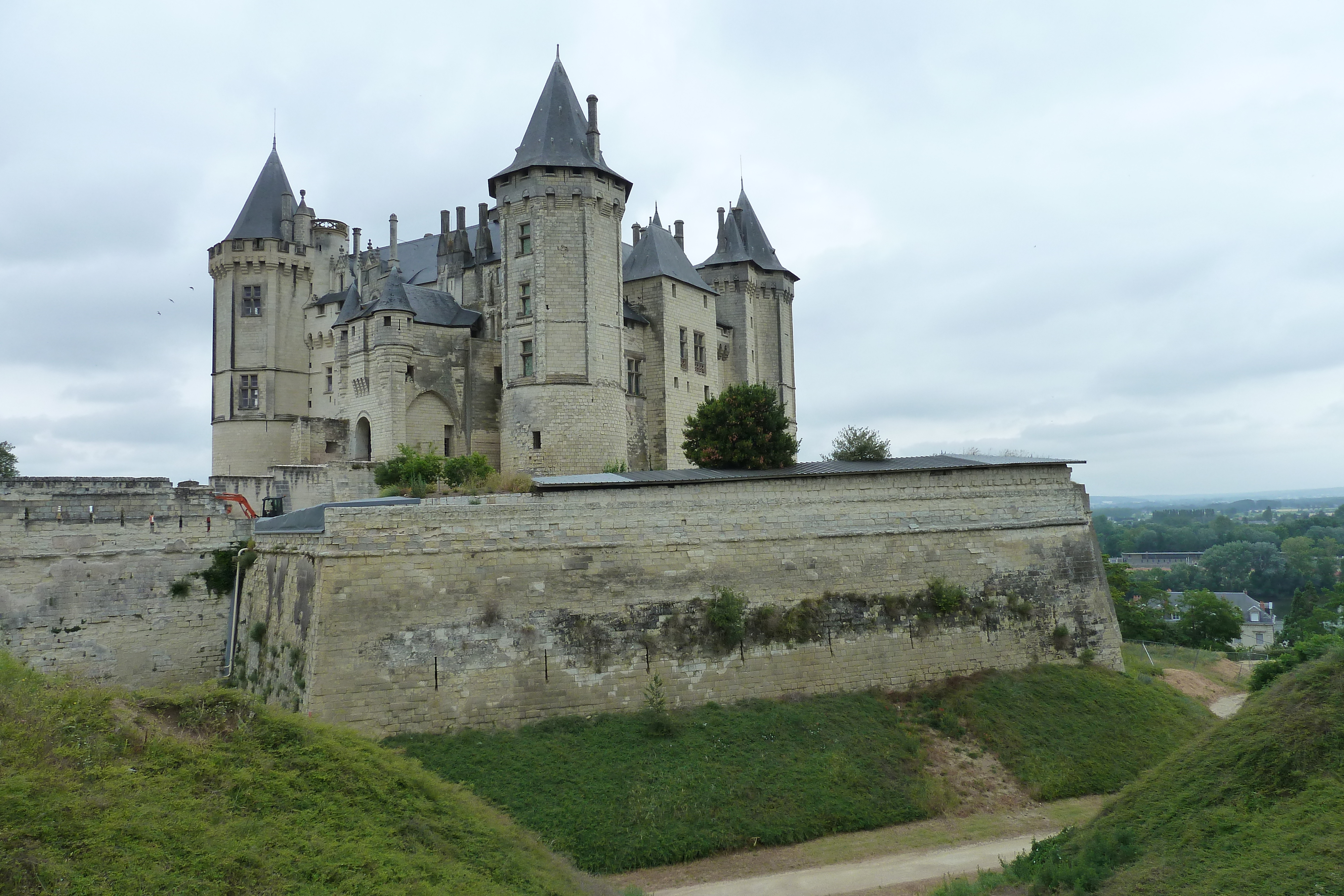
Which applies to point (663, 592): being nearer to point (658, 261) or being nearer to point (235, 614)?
point (235, 614)

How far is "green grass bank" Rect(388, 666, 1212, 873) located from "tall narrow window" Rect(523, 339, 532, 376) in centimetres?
1683

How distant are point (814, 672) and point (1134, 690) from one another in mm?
8073

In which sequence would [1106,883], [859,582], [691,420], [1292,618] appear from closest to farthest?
1. [1106,883]
2. [859,582]
3. [691,420]
4. [1292,618]

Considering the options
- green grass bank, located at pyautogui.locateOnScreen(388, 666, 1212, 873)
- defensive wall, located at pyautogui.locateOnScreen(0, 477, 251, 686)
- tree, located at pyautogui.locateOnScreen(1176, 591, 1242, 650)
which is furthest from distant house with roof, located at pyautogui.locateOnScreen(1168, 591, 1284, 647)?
defensive wall, located at pyautogui.locateOnScreen(0, 477, 251, 686)

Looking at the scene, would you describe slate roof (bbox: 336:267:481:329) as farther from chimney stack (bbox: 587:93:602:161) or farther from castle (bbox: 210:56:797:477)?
chimney stack (bbox: 587:93:602:161)

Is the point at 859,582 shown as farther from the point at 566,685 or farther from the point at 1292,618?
the point at 1292,618

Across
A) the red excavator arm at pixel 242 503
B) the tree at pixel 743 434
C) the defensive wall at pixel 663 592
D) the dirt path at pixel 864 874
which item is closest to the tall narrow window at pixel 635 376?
the tree at pixel 743 434

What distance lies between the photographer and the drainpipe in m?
20.7

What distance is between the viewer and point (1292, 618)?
183 feet

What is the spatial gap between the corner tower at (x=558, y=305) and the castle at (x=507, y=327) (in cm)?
6

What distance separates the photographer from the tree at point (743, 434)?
24125 millimetres

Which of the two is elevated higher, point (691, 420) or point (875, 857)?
point (691, 420)

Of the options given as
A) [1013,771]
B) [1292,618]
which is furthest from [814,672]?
[1292,618]

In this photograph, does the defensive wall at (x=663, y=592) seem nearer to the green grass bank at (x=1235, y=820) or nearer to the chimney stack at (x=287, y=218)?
the green grass bank at (x=1235, y=820)
